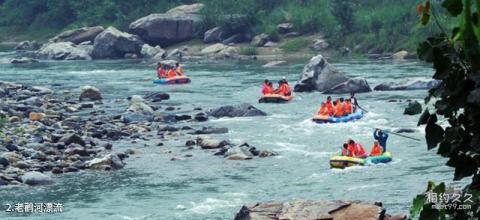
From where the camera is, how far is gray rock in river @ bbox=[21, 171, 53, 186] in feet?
57.3

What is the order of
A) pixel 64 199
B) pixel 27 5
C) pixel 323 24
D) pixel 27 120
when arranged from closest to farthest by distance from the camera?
1. pixel 64 199
2. pixel 27 120
3. pixel 323 24
4. pixel 27 5

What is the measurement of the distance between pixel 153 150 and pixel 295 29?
34036 mm

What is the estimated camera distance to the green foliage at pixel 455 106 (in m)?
3.16

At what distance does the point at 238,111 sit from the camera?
91.1 feet

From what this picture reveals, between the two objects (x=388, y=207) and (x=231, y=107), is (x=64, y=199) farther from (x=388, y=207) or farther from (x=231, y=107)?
(x=231, y=107)

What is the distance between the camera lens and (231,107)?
91.8ft

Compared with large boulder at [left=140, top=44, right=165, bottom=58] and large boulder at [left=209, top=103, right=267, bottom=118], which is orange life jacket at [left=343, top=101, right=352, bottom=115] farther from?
large boulder at [left=140, top=44, right=165, bottom=58]

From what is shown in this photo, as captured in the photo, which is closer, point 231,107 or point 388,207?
point 388,207

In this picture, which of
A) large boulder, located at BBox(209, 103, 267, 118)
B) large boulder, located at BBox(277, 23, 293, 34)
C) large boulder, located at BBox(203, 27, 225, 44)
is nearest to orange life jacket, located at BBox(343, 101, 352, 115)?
large boulder, located at BBox(209, 103, 267, 118)

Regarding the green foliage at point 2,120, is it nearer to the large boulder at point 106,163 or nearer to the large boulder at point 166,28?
the large boulder at point 106,163

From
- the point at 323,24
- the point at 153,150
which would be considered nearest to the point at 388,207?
the point at 153,150

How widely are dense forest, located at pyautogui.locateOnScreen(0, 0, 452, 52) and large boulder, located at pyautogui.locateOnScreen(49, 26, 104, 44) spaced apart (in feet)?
13.3

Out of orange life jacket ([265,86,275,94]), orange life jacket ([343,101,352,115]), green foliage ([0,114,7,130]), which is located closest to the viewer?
green foliage ([0,114,7,130])

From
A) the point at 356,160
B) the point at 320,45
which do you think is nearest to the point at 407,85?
the point at 356,160
